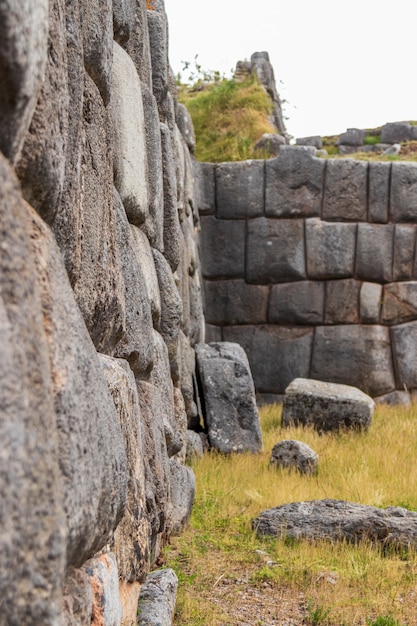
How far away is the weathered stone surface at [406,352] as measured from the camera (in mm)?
8758

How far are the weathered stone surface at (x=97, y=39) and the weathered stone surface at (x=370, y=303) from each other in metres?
6.75

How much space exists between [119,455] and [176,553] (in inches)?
87.2

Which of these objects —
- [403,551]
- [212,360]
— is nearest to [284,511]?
[403,551]

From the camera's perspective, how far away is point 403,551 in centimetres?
390

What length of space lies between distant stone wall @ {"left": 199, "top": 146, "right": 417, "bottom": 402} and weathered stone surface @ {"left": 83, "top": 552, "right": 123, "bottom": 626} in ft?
23.2

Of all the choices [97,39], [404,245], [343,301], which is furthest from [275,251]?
[97,39]

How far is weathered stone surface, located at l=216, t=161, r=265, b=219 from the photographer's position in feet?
29.3

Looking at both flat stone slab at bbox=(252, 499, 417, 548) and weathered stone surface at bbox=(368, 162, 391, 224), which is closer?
flat stone slab at bbox=(252, 499, 417, 548)

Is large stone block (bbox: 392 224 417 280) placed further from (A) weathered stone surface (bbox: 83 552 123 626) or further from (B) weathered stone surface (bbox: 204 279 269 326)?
(A) weathered stone surface (bbox: 83 552 123 626)

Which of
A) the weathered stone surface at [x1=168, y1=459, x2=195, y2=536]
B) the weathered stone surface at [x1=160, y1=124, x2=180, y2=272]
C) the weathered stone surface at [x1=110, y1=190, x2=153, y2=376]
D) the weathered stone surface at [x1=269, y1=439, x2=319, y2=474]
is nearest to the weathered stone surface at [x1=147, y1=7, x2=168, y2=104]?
the weathered stone surface at [x1=160, y1=124, x2=180, y2=272]

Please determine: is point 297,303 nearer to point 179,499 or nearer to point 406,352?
point 406,352

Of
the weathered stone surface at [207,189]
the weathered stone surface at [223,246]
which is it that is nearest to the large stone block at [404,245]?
the weathered stone surface at [223,246]

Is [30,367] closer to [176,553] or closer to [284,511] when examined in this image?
[176,553]

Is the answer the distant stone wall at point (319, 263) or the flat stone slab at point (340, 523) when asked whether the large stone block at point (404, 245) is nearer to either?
the distant stone wall at point (319, 263)
